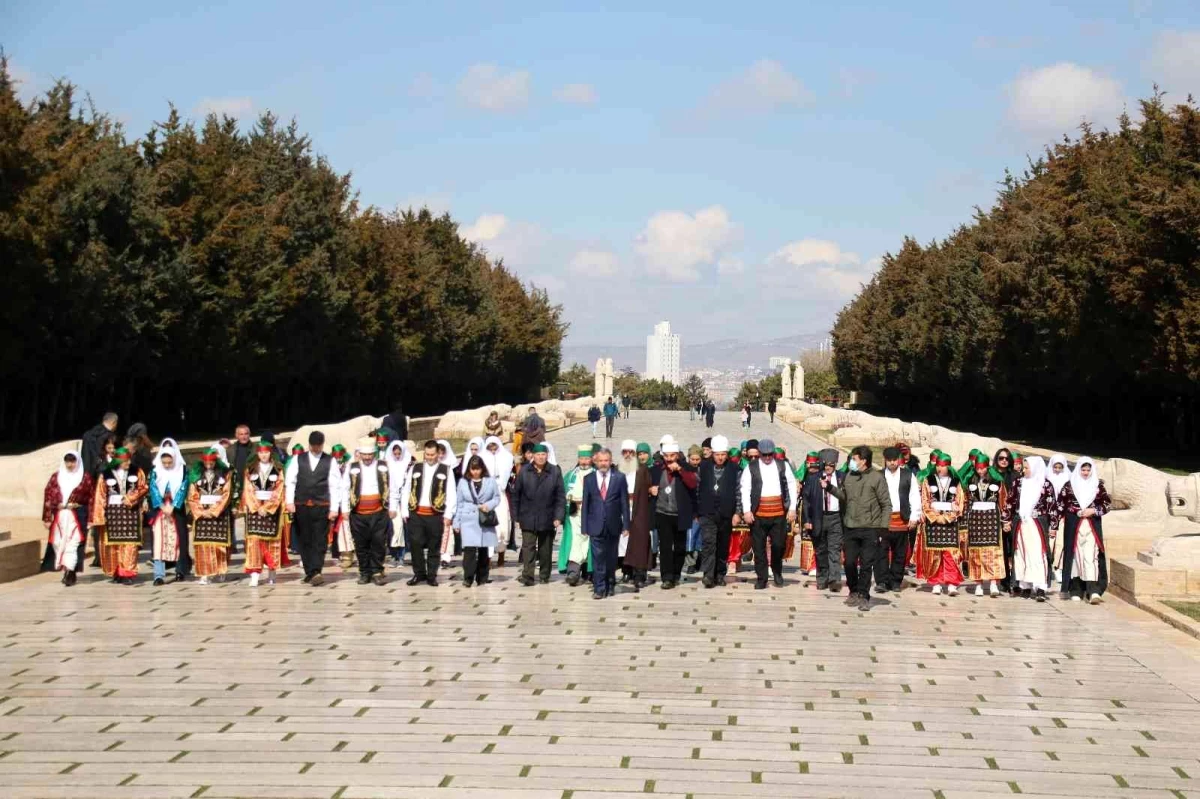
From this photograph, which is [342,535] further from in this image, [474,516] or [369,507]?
[474,516]

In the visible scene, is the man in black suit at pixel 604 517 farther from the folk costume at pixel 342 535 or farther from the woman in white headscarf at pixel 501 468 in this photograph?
the folk costume at pixel 342 535

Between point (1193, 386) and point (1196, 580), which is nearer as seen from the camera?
point (1196, 580)

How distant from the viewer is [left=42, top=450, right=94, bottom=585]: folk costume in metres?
16.7

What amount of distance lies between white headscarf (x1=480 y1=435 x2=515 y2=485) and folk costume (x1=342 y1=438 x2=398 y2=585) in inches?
69.8

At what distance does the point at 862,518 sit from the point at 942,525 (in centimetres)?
137

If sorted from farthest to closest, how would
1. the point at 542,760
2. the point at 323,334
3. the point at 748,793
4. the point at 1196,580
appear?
the point at 323,334 < the point at 1196,580 < the point at 542,760 < the point at 748,793

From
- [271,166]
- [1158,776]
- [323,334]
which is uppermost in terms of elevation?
[271,166]

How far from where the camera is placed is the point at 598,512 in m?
16.4

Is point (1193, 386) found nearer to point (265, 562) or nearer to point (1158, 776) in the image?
point (265, 562)

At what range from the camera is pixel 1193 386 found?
40.1 metres

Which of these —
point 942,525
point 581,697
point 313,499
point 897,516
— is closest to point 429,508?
point 313,499

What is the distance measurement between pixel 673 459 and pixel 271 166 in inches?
1866

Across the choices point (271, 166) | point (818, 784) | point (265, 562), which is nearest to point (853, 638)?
point (818, 784)

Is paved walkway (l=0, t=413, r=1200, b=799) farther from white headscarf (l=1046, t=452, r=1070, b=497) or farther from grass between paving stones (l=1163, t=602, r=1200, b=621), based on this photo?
white headscarf (l=1046, t=452, r=1070, b=497)
